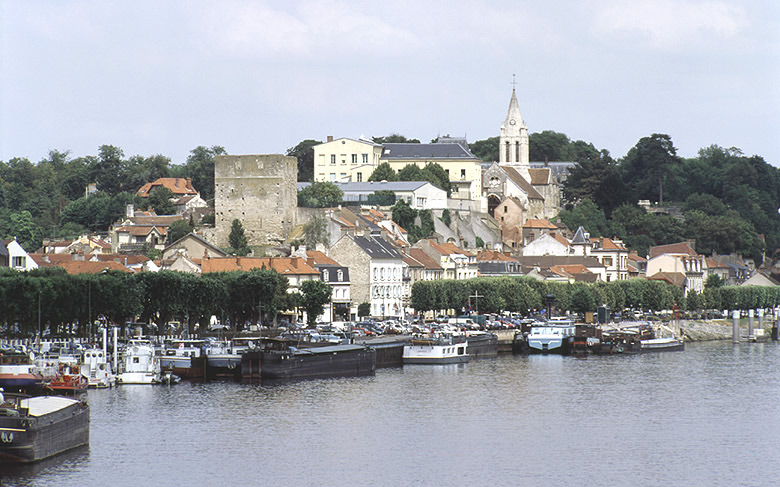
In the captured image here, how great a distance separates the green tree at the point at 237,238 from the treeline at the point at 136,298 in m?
17.3

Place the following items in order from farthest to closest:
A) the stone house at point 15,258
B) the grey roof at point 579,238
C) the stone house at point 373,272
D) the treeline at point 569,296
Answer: the grey roof at point 579,238 < the treeline at point 569,296 < the stone house at point 373,272 < the stone house at point 15,258

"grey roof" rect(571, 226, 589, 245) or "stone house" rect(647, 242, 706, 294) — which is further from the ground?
"grey roof" rect(571, 226, 589, 245)

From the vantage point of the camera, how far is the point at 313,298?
3017 inches

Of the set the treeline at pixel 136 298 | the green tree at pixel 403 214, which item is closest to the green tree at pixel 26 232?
the green tree at pixel 403 214

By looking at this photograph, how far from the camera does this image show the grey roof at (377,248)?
86.6 m

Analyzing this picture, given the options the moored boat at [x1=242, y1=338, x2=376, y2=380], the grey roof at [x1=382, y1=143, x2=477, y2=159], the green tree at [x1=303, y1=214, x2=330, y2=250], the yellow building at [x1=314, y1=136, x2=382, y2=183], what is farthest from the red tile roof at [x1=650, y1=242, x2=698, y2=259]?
the moored boat at [x1=242, y1=338, x2=376, y2=380]

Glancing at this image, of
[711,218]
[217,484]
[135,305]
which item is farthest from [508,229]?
[217,484]

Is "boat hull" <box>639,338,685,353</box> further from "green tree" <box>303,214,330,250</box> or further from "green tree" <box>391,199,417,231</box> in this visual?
"green tree" <box>391,199,417,231</box>

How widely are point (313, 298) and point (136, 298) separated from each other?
16.3 meters

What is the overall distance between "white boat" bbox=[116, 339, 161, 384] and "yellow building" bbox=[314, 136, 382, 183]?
72.6 metres

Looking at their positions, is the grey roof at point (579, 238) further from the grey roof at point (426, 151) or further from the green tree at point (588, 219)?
the grey roof at point (426, 151)

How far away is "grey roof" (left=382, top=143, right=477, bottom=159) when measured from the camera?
419 ft

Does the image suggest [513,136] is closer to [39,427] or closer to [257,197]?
[257,197]

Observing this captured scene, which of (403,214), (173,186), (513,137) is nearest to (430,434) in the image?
(403,214)
